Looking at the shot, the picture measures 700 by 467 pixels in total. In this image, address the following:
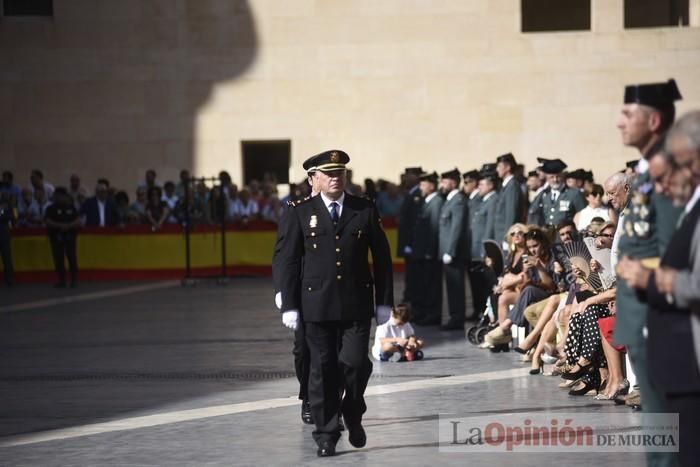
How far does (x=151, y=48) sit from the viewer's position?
3312 cm

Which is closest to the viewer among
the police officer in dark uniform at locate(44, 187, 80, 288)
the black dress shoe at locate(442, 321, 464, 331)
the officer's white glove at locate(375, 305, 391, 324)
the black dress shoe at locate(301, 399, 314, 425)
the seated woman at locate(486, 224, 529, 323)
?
the officer's white glove at locate(375, 305, 391, 324)

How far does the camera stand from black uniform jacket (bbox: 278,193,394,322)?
967 centimetres

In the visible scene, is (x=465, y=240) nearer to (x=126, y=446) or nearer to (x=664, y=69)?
(x=126, y=446)

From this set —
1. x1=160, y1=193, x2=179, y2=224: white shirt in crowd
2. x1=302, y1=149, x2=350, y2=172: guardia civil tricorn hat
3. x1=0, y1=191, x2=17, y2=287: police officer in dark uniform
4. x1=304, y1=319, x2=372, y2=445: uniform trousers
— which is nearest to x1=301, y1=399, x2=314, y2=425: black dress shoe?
x1=304, y1=319, x2=372, y2=445: uniform trousers

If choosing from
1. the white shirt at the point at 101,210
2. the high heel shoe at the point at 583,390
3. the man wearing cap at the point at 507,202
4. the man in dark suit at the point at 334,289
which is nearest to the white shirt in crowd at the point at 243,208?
the white shirt at the point at 101,210

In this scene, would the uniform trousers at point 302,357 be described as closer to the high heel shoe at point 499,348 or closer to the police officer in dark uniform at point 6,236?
the high heel shoe at point 499,348

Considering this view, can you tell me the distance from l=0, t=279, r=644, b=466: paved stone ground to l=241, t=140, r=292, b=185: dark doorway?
43.7 feet

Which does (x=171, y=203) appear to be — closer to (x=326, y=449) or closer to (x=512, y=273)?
(x=512, y=273)

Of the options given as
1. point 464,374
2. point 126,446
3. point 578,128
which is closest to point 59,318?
point 464,374

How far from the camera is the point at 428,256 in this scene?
19.0 m

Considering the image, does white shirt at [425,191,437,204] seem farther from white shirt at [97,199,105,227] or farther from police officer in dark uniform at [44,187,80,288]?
white shirt at [97,199,105,227]

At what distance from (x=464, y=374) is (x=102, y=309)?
30.6ft

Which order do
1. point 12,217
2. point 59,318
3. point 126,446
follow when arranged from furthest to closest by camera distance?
point 12,217
point 59,318
point 126,446

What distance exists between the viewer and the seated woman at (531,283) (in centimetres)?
1445
